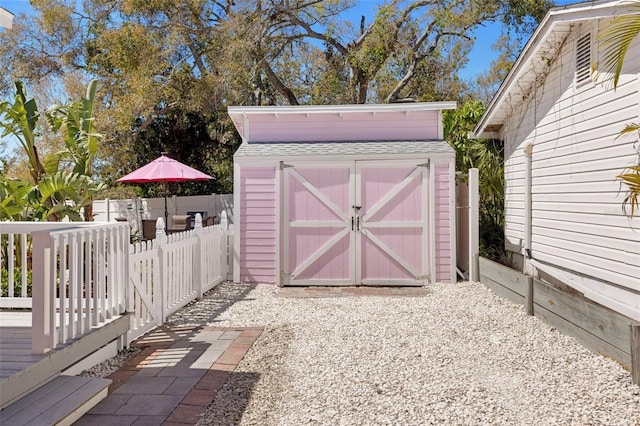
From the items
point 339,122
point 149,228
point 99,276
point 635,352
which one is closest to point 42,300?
point 99,276

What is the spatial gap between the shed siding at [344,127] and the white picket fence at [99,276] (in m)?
2.25

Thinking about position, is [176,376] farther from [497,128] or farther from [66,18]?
[66,18]

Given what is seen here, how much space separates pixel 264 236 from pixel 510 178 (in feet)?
15.0

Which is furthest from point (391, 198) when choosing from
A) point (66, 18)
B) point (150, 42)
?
point (66, 18)

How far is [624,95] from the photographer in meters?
5.32

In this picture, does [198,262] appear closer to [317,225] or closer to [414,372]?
[317,225]

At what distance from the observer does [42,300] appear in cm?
335

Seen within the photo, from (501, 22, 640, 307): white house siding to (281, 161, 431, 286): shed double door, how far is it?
176 centimetres

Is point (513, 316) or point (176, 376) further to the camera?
point (513, 316)

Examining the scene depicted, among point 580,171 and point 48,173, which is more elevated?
point 48,173

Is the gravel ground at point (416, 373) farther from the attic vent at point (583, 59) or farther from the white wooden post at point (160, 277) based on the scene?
the attic vent at point (583, 59)

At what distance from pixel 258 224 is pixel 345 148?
1969mm

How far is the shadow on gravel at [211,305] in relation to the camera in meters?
5.92

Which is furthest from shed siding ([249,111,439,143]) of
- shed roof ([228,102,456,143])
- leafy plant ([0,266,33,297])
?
leafy plant ([0,266,33,297])
